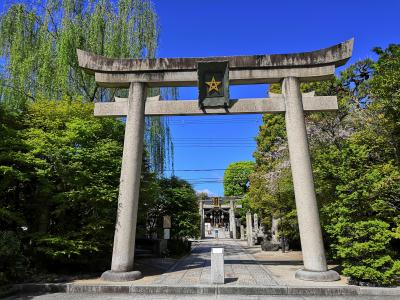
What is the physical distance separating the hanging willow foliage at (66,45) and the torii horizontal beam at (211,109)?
309cm

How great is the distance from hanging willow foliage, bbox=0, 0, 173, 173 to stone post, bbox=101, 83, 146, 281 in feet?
12.7

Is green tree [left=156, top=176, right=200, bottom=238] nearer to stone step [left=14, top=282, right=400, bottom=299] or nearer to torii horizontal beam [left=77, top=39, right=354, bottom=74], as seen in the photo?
torii horizontal beam [left=77, top=39, right=354, bottom=74]

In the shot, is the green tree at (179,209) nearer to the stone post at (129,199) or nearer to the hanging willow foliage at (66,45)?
the hanging willow foliage at (66,45)

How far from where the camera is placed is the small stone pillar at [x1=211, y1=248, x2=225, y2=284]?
8.82 meters

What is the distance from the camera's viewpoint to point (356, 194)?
28.7 feet

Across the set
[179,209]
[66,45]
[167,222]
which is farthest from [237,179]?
[66,45]

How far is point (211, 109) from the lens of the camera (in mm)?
10891

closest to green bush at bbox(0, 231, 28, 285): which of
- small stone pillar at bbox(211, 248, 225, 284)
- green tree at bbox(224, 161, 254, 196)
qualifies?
small stone pillar at bbox(211, 248, 225, 284)

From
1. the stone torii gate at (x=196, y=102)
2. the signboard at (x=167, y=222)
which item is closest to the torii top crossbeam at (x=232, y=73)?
the stone torii gate at (x=196, y=102)

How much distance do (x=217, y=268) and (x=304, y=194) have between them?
130 inches

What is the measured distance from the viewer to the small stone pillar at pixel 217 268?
28.9 feet

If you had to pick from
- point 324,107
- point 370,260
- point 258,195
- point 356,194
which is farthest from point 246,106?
point 258,195

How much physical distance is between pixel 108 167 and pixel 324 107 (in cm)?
724

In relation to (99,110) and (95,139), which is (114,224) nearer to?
(95,139)
